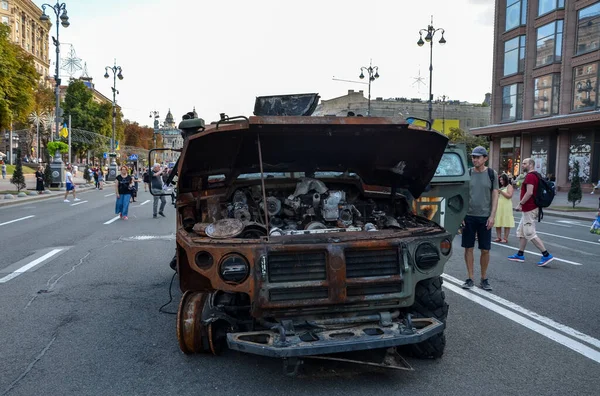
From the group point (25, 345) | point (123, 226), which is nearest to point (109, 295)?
point (25, 345)

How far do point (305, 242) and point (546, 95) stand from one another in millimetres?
35025

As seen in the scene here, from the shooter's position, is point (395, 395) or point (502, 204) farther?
point (502, 204)

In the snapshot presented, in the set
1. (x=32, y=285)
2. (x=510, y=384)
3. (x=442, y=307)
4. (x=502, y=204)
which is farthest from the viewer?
(x=502, y=204)

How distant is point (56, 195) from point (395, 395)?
2848 centimetres

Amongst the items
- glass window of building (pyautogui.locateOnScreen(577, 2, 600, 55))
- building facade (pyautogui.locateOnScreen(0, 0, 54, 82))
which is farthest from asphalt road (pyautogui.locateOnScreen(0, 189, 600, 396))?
building facade (pyautogui.locateOnScreen(0, 0, 54, 82))

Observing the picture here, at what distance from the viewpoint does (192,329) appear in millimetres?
4121

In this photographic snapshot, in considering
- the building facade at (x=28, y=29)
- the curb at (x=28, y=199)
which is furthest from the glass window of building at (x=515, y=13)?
the building facade at (x=28, y=29)

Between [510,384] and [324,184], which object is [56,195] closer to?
[324,184]

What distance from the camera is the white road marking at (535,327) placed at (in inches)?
172

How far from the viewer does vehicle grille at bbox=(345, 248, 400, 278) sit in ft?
12.5

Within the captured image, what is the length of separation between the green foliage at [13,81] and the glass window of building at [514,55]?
3190cm

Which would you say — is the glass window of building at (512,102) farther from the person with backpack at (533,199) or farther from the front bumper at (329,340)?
the front bumper at (329,340)

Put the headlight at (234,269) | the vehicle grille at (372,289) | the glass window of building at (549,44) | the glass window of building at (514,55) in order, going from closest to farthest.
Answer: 1. the headlight at (234,269)
2. the vehicle grille at (372,289)
3. the glass window of building at (549,44)
4. the glass window of building at (514,55)

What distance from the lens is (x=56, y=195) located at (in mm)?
28078
